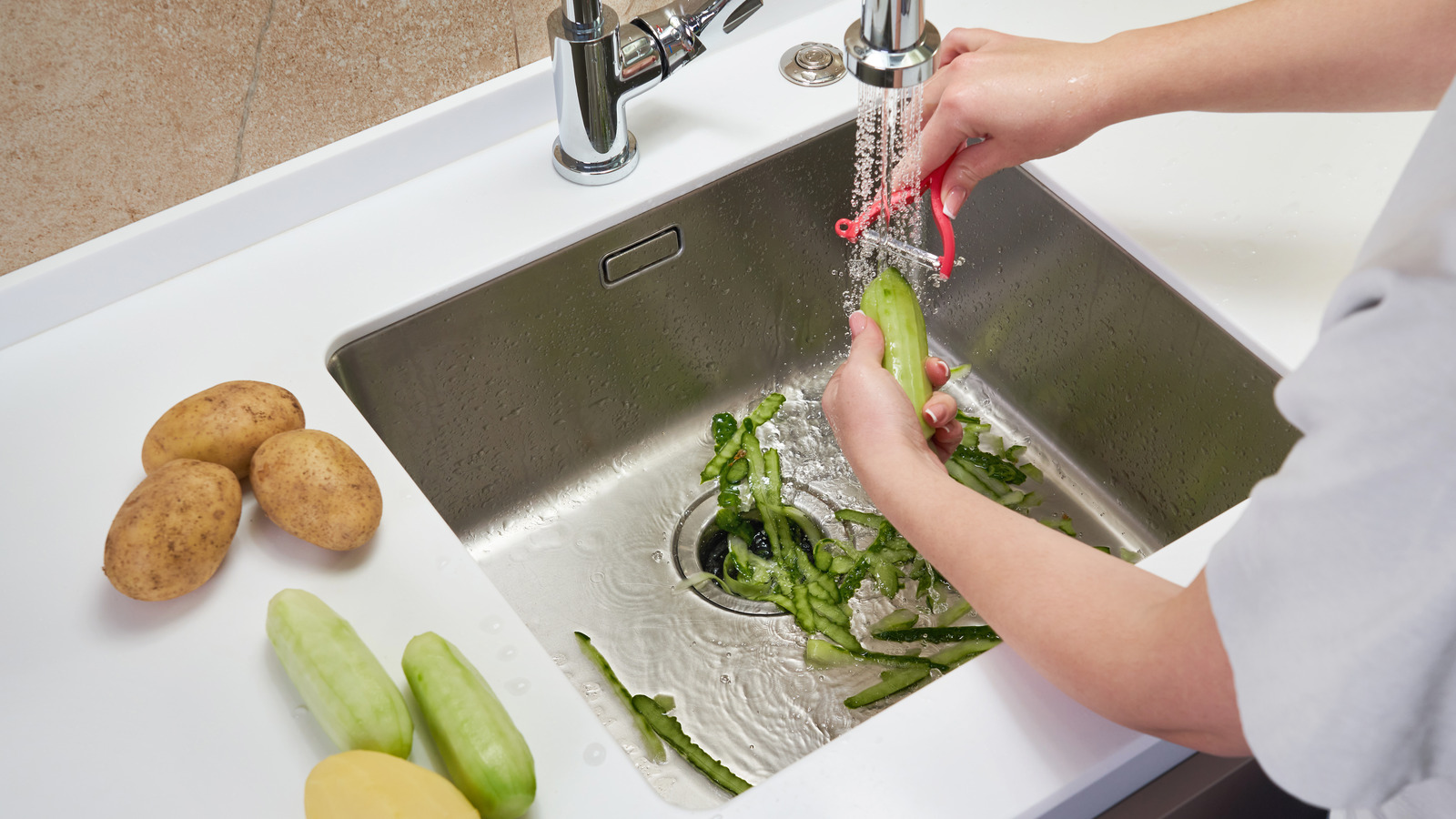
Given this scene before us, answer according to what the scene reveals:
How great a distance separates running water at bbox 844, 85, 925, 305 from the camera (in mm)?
812

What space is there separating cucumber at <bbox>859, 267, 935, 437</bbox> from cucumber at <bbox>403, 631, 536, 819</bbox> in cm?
43

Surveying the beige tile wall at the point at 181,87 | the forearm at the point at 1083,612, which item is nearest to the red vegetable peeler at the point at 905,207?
the forearm at the point at 1083,612

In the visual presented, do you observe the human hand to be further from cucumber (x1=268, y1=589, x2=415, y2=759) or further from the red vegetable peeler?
cucumber (x1=268, y1=589, x2=415, y2=759)

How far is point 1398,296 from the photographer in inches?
14.6

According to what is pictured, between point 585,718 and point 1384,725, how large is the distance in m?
0.41

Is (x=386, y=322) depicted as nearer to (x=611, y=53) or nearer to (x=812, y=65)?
(x=611, y=53)

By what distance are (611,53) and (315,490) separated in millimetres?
454

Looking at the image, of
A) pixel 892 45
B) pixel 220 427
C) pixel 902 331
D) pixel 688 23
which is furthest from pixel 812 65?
pixel 220 427

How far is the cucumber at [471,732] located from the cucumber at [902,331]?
433 millimetres

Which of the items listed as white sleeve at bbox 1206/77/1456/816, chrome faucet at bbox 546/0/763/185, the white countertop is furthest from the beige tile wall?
white sleeve at bbox 1206/77/1456/816

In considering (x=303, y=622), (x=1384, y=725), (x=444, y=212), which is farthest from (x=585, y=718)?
(x=444, y=212)

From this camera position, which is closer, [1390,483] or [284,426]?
[1390,483]

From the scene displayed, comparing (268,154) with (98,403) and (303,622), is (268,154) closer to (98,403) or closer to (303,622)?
(98,403)

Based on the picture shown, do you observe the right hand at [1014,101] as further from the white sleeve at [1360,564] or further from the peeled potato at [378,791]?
the peeled potato at [378,791]
